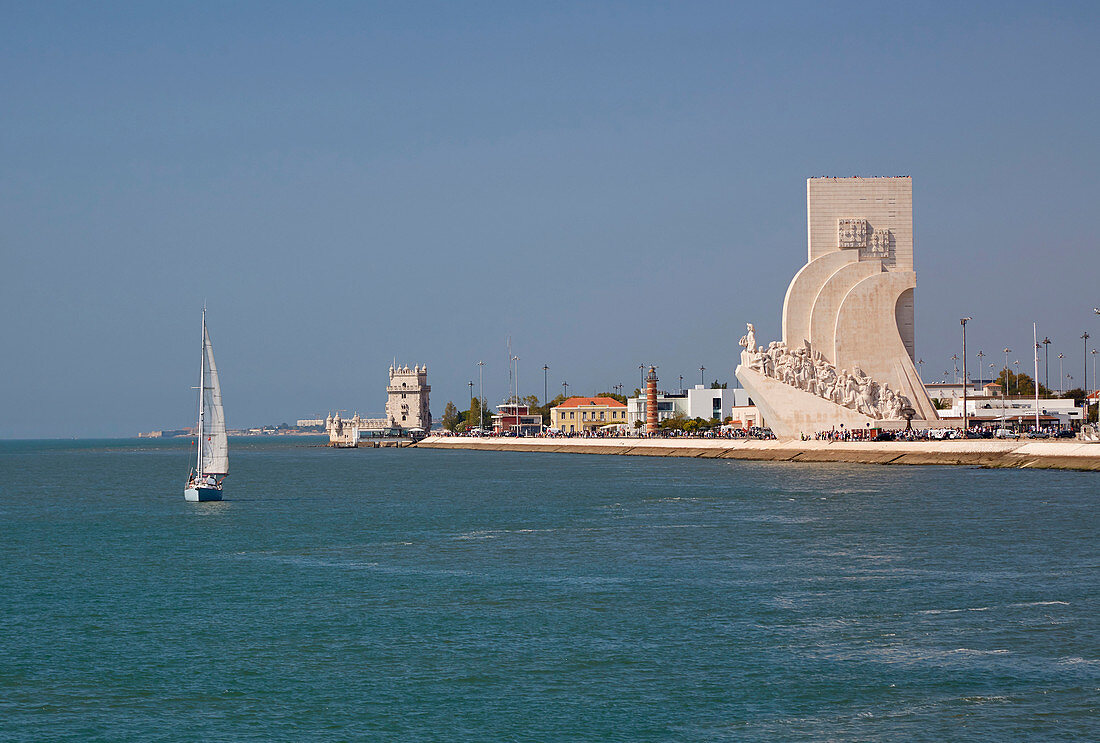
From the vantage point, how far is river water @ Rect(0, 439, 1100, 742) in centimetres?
1404

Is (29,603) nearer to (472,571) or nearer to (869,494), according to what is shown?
(472,571)

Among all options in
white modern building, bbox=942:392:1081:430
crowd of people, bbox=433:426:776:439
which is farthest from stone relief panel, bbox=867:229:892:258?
white modern building, bbox=942:392:1081:430

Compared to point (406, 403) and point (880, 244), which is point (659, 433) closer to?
point (880, 244)

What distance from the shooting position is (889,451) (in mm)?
66750

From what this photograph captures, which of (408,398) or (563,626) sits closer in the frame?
(563,626)

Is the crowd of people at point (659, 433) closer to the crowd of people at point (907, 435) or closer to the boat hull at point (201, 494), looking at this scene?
the crowd of people at point (907, 435)

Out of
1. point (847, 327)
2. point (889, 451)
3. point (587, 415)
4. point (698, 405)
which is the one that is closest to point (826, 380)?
point (847, 327)

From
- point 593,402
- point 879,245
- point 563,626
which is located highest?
point 879,245

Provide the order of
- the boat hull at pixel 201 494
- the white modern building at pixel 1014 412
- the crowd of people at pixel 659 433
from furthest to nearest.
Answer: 1. the white modern building at pixel 1014 412
2. the crowd of people at pixel 659 433
3. the boat hull at pixel 201 494

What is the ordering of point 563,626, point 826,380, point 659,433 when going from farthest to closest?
point 659,433
point 826,380
point 563,626

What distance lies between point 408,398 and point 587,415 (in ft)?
140

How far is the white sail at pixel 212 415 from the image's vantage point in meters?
42.8

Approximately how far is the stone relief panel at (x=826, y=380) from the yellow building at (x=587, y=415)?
192ft

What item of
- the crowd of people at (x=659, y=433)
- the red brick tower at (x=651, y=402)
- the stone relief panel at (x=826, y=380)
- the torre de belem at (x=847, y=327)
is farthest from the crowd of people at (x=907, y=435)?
the red brick tower at (x=651, y=402)
